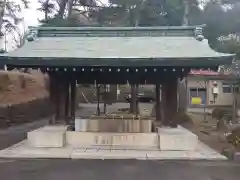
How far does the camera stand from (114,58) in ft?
37.4

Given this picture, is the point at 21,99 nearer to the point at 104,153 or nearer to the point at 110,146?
the point at 110,146

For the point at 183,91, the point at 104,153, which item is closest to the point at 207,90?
the point at 183,91

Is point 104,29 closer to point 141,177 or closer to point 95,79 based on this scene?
point 95,79

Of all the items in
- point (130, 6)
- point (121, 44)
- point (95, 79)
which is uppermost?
point (130, 6)

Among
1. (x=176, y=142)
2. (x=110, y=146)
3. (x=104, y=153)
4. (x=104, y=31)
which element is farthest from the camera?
(x=104, y=31)

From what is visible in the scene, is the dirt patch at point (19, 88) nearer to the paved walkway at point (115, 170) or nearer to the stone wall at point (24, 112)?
the stone wall at point (24, 112)

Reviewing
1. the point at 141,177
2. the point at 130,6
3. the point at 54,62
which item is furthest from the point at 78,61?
the point at 130,6

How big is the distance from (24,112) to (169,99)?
522 inches

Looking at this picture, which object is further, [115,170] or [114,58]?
[114,58]

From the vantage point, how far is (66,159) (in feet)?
34.7

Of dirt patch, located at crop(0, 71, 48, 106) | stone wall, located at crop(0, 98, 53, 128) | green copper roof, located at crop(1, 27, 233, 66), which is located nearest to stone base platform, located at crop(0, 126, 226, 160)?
green copper roof, located at crop(1, 27, 233, 66)

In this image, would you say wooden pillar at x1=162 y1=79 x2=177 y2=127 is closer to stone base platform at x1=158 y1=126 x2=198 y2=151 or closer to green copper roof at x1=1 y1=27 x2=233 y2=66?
stone base platform at x1=158 y1=126 x2=198 y2=151

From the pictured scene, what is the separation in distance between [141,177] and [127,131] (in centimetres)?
453

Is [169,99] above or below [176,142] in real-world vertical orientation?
above
